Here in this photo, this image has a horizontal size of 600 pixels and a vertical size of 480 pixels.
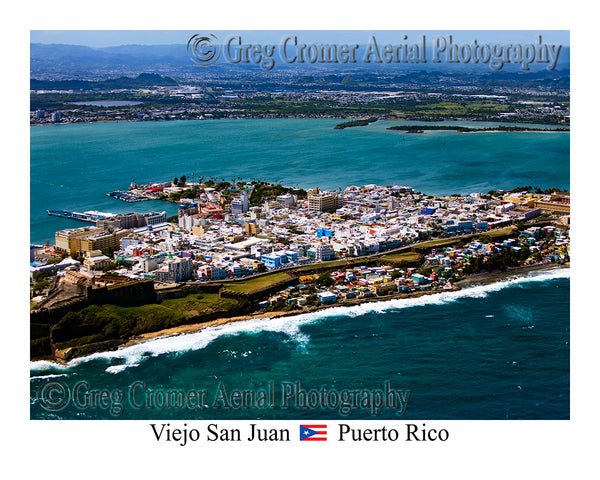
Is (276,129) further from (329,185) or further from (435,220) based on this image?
(435,220)

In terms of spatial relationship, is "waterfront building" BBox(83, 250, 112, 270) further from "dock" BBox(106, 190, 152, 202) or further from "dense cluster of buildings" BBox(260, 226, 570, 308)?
"dock" BBox(106, 190, 152, 202)

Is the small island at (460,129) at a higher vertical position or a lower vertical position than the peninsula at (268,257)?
higher

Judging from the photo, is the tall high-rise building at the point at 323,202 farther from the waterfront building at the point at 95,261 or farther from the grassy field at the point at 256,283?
the waterfront building at the point at 95,261

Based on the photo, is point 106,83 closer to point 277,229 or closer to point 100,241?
point 277,229

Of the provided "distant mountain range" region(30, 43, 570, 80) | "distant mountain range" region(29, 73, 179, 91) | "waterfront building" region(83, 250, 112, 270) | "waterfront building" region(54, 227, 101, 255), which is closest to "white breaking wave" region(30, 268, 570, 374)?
"waterfront building" region(83, 250, 112, 270)

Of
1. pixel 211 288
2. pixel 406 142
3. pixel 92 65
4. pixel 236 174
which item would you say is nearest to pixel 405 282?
pixel 211 288

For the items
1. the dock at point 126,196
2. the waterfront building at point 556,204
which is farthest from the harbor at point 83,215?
the waterfront building at point 556,204
